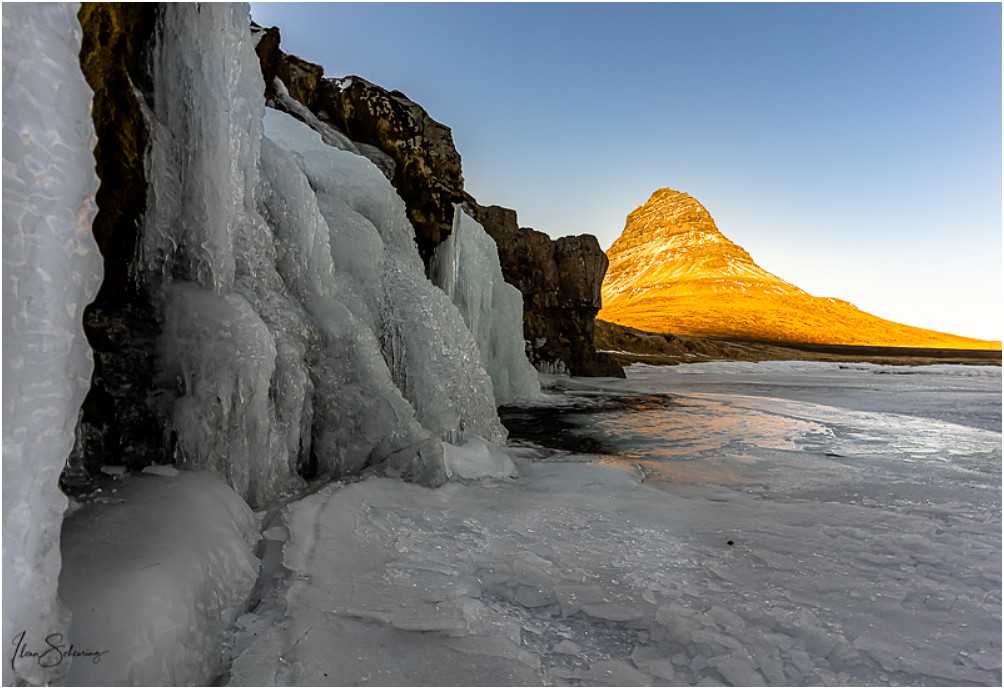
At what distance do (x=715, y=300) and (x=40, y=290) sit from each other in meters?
55.2

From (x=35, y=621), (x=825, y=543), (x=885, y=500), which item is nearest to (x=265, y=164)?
(x=35, y=621)

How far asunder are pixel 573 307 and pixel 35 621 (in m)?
14.5

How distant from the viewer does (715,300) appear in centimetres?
5141

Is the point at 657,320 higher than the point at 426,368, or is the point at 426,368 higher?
the point at 657,320

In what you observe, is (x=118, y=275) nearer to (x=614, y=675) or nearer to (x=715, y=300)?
(x=614, y=675)

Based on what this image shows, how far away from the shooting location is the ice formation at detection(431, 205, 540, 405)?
8461 millimetres

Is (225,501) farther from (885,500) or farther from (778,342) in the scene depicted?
(778,342)

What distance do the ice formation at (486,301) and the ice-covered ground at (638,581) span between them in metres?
5.23

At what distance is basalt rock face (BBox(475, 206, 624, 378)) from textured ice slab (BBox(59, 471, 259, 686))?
41.1 ft

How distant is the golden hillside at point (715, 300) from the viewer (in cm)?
4462

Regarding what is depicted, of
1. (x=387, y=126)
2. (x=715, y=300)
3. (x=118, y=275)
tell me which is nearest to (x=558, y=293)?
(x=387, y=126)

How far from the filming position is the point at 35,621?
115cm

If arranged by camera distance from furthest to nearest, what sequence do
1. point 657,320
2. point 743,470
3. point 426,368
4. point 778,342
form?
point 657,320 < point 778,342 < point 426,368 < point 743,470

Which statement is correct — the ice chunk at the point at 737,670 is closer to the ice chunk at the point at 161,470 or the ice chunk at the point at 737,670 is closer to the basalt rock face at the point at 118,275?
the ice chunk at the point at 161,470
